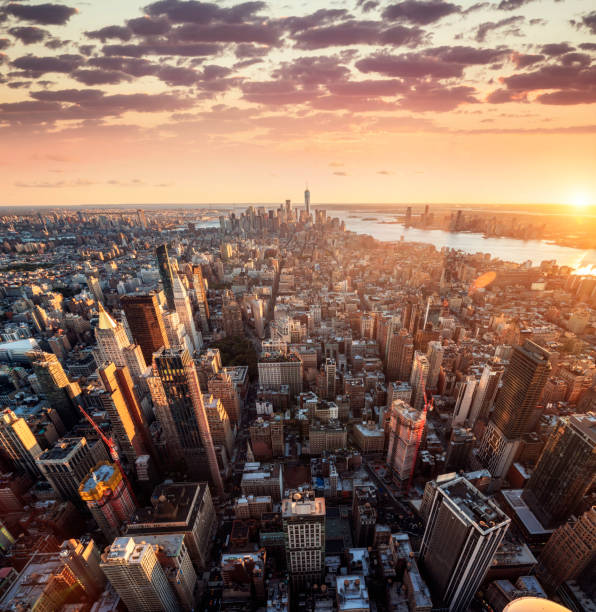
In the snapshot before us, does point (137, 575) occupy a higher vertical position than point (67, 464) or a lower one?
higher

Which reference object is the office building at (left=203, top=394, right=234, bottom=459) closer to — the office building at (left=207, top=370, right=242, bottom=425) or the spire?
the office building at (left=207, top=370, right=242, bottom=425)

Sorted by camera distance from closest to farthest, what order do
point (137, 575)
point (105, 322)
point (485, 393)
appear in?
point (137, 575) < point (485, 393) < point (105, 322)

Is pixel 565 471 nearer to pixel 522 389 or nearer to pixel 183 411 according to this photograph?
pixel 522 389

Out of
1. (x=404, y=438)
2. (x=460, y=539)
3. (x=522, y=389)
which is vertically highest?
(x=522, y=389)

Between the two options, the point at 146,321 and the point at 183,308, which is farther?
the point at 183,308

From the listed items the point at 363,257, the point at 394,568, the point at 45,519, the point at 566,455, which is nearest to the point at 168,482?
the point at 45,519

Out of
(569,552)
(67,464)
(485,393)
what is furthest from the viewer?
(485,393)

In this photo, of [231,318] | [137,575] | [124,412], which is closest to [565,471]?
[137,575]
